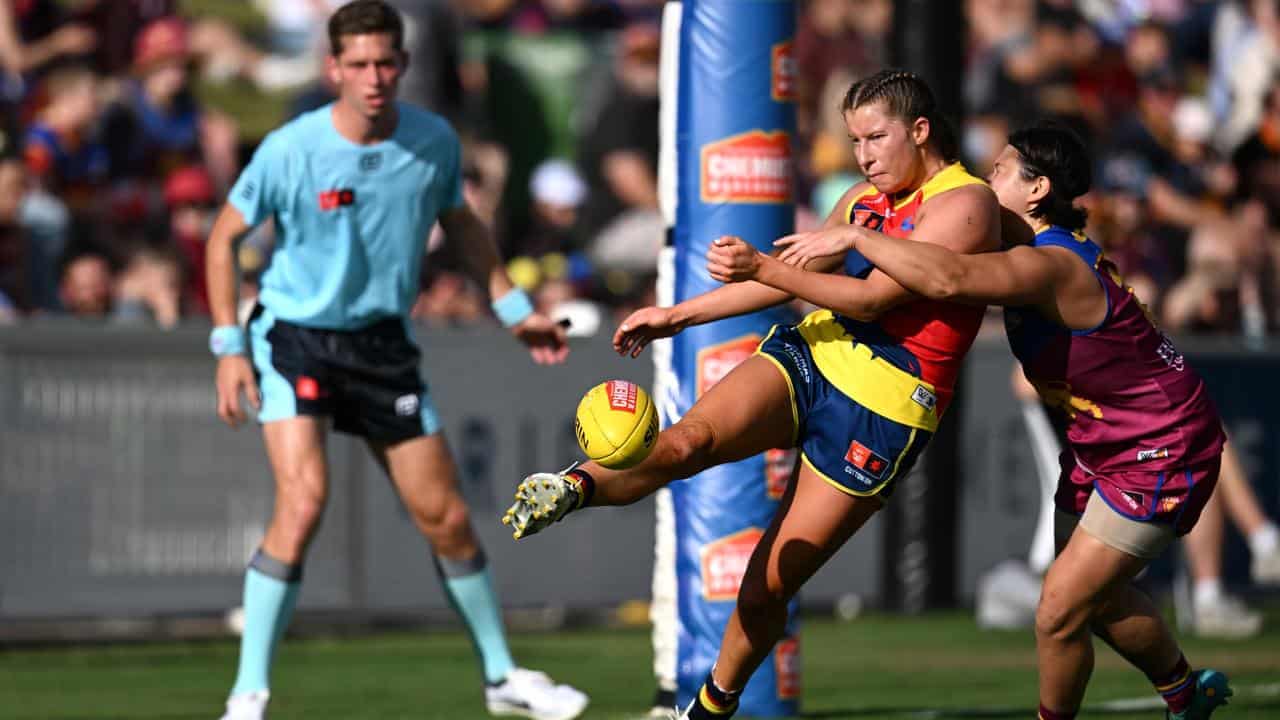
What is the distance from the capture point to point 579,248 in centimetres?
1534

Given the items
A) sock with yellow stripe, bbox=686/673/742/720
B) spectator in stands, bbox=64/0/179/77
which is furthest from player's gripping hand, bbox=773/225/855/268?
spectator in stands, bbox=64/0/179/77

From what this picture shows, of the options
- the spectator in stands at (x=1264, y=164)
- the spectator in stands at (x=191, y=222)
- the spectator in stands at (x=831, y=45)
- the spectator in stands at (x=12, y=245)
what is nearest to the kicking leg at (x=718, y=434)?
the spectator in stands at (x=12, y=245)

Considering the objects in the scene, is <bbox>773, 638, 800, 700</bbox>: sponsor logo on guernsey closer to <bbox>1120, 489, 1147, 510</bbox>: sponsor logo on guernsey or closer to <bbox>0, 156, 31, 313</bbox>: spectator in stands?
<bbox>1120, 489, 1147, 510</bbox>: sponsor logo on guernsey

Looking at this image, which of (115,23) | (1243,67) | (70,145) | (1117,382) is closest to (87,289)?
(70,145)

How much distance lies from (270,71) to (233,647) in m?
7.21

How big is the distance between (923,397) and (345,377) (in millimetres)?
2390

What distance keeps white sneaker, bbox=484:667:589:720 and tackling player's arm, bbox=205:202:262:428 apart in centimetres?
146

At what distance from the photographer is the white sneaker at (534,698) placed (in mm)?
8062

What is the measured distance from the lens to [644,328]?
6578 mm

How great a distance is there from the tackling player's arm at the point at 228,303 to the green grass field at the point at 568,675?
5.14ft

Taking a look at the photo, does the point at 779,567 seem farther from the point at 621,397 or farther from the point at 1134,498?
the point at 1134,498

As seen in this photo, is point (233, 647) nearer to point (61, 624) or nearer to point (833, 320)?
point (61, 624)

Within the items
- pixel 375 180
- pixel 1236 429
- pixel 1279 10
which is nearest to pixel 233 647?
pixel 375 180

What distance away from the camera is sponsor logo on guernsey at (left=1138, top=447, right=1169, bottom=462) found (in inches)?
264
